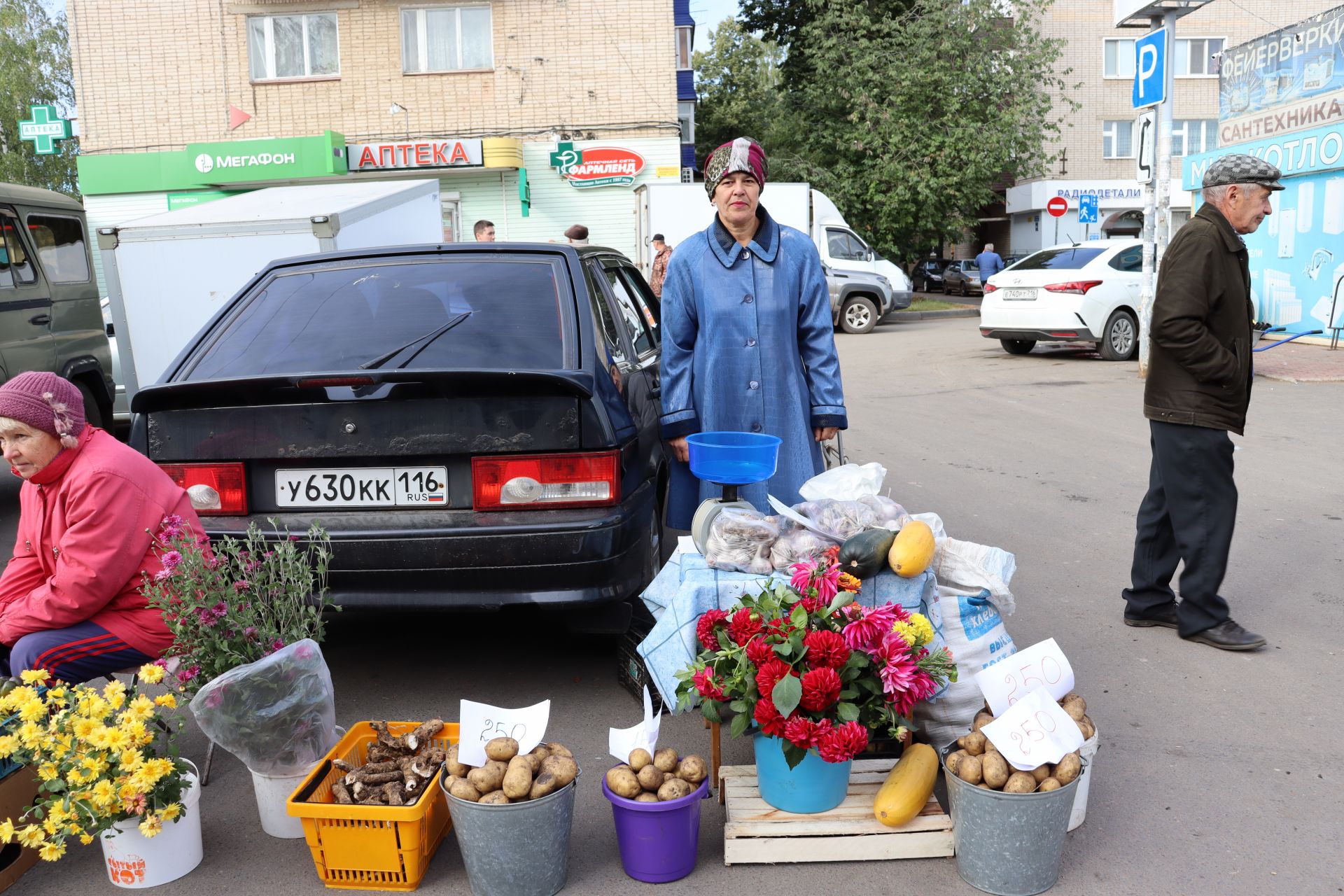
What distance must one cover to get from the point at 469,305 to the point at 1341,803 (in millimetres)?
3443

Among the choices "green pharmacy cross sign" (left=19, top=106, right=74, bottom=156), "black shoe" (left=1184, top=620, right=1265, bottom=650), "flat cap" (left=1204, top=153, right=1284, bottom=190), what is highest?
"green pharmacy cross sign" (left=19, top=106, right=74, bottom=156)

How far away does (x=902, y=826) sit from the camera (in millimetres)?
3152

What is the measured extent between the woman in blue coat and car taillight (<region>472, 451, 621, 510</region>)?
0.62 metres

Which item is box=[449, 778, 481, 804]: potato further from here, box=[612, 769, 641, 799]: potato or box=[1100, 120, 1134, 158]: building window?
box=[1100, 120, 1134, 158]: building window

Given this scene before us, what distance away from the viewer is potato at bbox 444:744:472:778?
301 cm

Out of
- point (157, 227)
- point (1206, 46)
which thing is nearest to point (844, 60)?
point (1206, 46)

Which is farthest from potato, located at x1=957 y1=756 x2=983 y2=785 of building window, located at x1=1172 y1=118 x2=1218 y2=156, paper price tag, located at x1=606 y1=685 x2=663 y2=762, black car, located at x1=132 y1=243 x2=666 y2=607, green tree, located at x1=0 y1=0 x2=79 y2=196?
green tree, located at x1=0 y1=0 x2=79 y2=196

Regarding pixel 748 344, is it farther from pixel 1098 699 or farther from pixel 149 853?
pixel 149 853

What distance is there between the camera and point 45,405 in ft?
11.3

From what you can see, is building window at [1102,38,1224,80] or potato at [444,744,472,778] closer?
potato at [444,744,472,778]

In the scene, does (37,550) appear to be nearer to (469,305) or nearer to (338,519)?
(338,519)

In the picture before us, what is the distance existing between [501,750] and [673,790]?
477mm

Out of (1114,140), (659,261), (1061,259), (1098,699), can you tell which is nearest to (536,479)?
(1098,699)

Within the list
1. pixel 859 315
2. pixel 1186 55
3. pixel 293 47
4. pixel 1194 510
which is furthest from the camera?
pixel 1186 55
